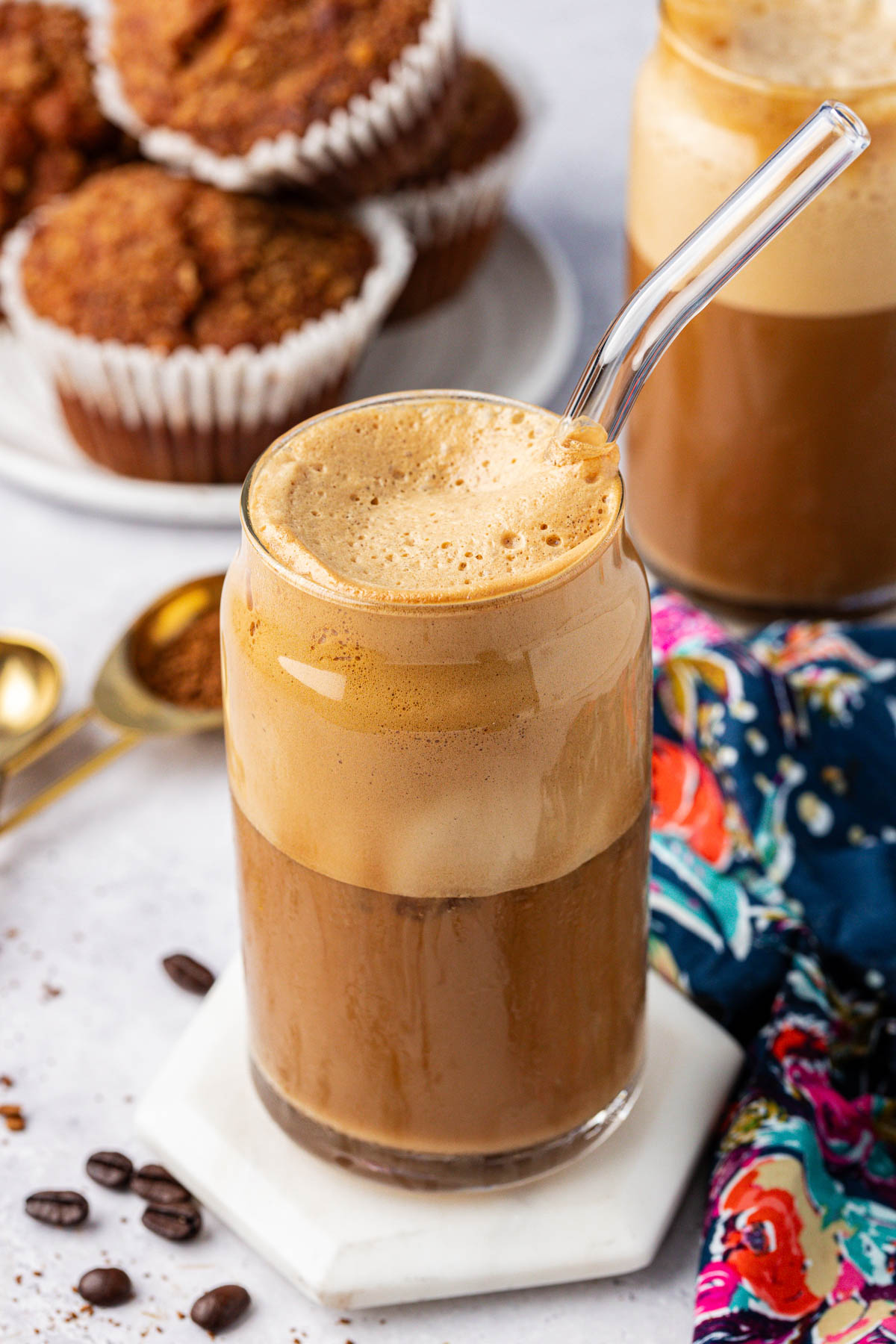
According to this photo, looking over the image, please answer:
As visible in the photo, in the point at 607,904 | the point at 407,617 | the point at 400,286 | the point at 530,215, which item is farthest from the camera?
the point at 530,215

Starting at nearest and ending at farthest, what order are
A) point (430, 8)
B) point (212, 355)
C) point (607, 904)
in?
1. point (607, 904)
2. point (212, 355)
3. point (430, 8)

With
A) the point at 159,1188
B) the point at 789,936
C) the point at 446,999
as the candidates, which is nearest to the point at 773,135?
the point at 789,936

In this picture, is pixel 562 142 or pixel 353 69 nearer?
pixel 353 69

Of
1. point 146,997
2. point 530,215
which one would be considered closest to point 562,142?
point 530,215

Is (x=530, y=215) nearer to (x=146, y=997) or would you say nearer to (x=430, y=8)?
(x=430, y=8)

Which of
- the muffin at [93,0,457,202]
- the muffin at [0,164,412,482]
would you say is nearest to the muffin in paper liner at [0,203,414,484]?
the muffin at [0,164,412,482]

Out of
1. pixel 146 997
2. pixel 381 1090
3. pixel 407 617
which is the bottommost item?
pixel 146 997

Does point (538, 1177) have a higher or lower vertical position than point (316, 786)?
lower
